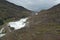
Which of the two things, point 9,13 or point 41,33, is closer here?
point 41,33

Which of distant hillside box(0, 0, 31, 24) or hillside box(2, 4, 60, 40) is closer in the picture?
hillside box(2, 4, 60, 40)

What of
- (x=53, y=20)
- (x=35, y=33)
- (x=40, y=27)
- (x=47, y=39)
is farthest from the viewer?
(x=53, y=20)

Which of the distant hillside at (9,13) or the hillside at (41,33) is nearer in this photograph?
the hillside at (41,33)

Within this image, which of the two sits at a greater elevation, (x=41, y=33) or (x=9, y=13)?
(x=9, y=13)

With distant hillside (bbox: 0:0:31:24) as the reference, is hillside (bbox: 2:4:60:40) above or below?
below

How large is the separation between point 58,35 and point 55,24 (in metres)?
9.00

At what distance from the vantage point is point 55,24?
48312 millimetres

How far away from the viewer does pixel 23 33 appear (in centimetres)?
4344

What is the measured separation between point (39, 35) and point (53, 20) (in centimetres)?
1322

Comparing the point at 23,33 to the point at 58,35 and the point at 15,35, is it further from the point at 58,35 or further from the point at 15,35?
the point at 58,35

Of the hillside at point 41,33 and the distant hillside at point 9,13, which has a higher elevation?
the distant hillside at point 9,13

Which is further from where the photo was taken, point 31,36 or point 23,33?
point 23,33

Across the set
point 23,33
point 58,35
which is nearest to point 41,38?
point 58,35

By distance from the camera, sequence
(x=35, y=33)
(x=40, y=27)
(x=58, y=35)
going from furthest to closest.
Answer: (x=40, y=27), (x=35, y=33), (x=58, y=35)
